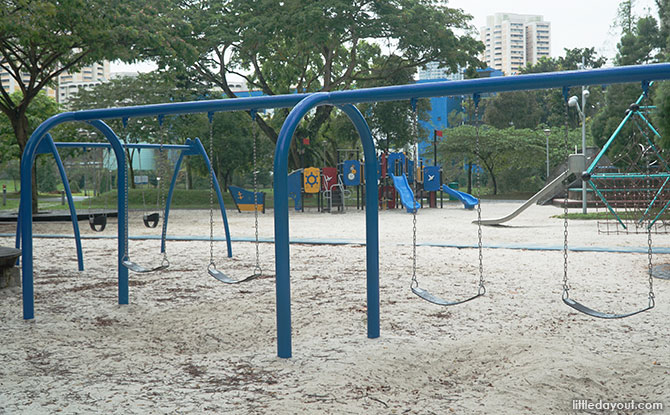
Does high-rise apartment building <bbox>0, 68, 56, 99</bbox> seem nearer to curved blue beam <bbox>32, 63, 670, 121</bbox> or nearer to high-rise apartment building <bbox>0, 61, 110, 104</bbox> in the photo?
high-rise apartment building <bbox>0, 61, 110, 104</bbox>

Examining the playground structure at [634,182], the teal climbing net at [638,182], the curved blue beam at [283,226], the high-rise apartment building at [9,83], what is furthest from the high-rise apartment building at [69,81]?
the curved blue beam at [283,226]

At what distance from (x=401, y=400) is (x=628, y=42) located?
25.2m

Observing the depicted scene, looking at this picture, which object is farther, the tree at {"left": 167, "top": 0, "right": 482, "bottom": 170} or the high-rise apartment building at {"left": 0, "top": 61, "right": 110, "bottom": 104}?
the high-rise apartment building at {"left": 0, "top": 61, "right": 110, "bottom": 104}

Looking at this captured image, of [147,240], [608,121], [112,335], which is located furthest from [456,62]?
[112,335]

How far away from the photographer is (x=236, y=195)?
20266 millimetres

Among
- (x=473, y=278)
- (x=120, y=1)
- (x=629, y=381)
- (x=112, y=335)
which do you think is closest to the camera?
(x=629, y=381)

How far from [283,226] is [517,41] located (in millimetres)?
103214

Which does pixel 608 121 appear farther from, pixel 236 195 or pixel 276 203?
pixel 276 203

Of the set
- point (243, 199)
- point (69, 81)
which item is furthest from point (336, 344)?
point (69, 81)

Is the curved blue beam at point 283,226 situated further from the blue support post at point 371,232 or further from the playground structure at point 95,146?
the playground structure at point 95,146

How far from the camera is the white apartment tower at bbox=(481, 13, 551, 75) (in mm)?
96812

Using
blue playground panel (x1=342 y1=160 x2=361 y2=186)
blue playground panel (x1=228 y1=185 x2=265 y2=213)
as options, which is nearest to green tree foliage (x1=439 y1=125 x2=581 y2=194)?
blue playground panel (x1=342 y1=160 x2=361 y2=186)

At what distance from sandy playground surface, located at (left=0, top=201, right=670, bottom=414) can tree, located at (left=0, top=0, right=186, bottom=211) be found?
6915 mm

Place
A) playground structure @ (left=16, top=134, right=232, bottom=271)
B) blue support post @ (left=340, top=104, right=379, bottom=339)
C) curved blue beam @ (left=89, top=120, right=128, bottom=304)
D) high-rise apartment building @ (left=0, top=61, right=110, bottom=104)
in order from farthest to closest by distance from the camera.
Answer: high-rise apartment building @ (left=0, top=61, right=110, bottom=104) → playground structure @ (left=16, top=134, right=232, bottom=271) → curved blue beam @ (left=89, top=120, right=128, bottom=304) → blue support post @ (left=340, top=104, right=379, bottom=339)
